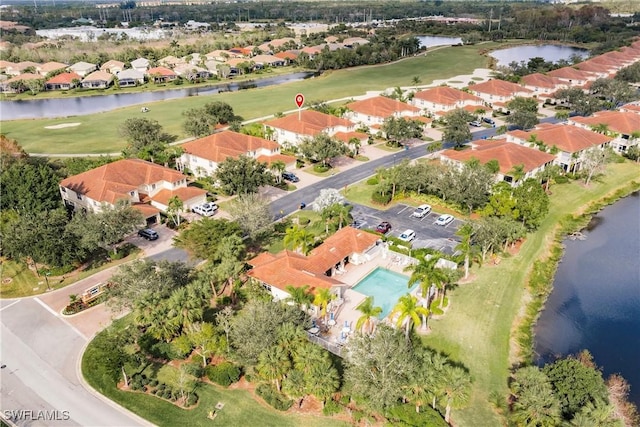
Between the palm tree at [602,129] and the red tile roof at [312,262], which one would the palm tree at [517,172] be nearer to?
the red tile roof at [312,262]

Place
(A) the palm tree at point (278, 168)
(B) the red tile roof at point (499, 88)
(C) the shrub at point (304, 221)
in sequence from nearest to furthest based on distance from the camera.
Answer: (C) the shrub at point (304, 221) → (A) the palm tree at point (278, 168) → (B) the red tile roof at point (499, 88)

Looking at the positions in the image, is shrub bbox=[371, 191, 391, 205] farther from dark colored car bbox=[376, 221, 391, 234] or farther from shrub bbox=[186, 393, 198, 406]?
shrub bbox=[186, 393, 198, 406]

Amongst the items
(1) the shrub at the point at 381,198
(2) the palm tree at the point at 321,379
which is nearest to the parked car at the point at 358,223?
(1) the shrub at the point at 381,198

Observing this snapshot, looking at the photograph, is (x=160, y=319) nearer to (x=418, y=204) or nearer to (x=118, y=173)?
(x=118, y=173)

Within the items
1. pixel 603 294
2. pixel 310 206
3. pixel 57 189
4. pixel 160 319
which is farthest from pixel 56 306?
pixel 603 294

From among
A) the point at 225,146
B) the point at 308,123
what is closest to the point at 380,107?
the point at 308,123

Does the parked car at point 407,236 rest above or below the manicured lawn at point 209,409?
above

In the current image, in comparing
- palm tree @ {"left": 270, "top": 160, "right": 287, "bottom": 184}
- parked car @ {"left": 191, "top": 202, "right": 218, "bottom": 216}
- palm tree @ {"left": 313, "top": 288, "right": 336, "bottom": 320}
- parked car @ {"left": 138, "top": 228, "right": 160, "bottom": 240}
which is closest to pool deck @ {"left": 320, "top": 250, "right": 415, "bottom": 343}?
palm tree @ {"left": 313, "top": 288, "right": 336, "bottom": 320}

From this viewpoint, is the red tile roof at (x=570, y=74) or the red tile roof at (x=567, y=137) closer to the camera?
the red tile roof at (x=567, y=137)
